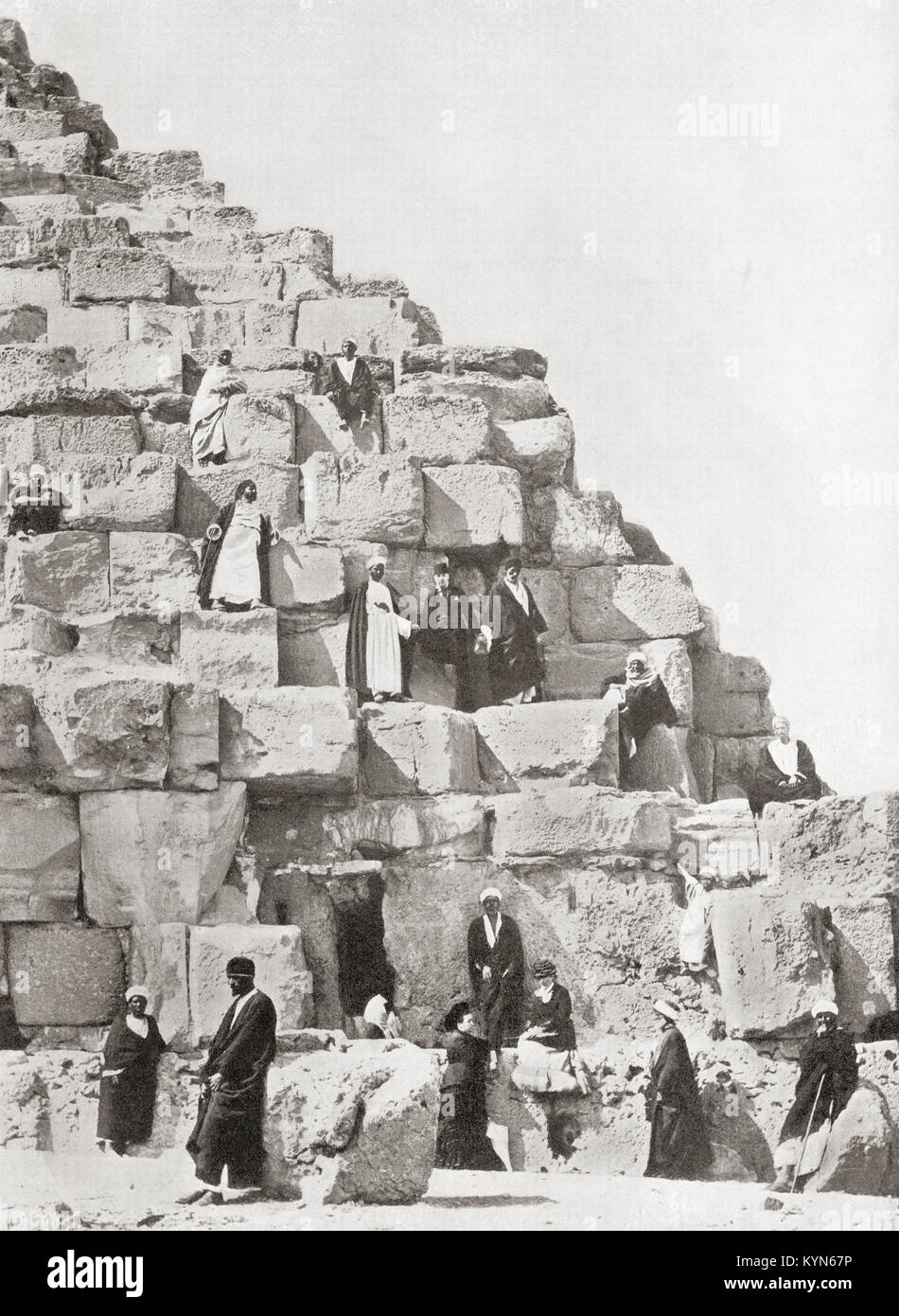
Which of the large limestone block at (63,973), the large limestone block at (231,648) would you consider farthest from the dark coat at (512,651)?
the large limestone block at (63,973)

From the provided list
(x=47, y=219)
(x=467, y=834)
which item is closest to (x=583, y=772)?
(x=467, y=834)

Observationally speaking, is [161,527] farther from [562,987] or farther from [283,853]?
[562,987]

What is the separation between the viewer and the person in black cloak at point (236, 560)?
2225cm

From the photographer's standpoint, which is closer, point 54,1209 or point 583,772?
point 54,1209

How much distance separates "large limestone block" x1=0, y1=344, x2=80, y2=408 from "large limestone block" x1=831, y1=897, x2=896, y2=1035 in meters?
9.29

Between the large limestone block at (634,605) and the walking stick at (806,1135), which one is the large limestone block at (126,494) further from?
the walking stick at (806,1135)

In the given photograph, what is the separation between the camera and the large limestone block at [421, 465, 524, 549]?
75.8ft

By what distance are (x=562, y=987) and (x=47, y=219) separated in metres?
11.5

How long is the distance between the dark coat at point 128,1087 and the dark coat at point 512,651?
15.8 feet

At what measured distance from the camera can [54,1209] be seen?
1719 cm

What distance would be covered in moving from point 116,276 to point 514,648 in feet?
22.1

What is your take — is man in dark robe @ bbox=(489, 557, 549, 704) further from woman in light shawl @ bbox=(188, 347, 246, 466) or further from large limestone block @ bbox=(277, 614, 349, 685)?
woman in light shawl @ bbox=(188, 347, 246, 466)

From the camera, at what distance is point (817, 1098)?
18.9 meters

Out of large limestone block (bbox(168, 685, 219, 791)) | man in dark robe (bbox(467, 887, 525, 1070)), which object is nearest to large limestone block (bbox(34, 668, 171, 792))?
large limestone block (bbox(168, 685, 219, 791))
